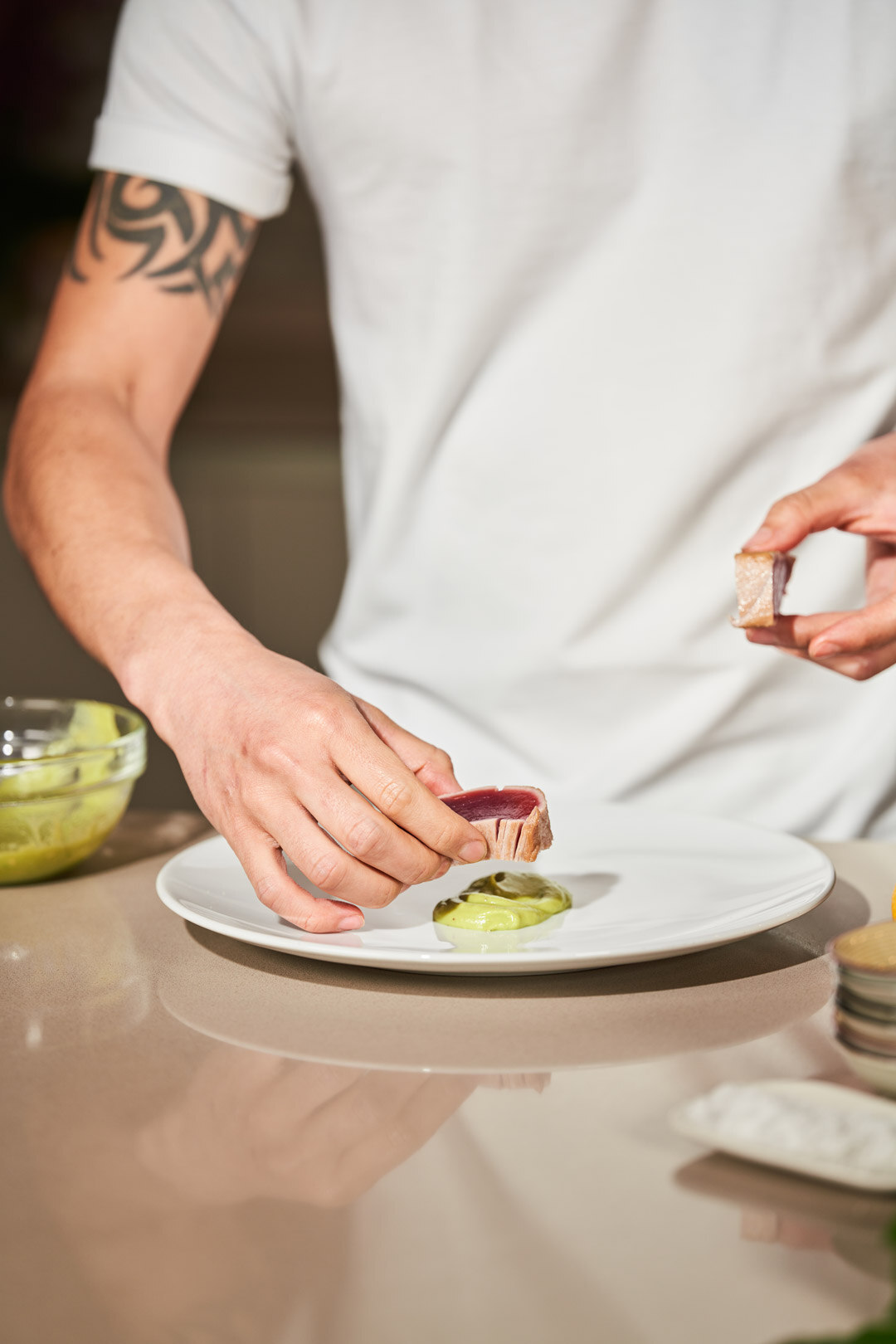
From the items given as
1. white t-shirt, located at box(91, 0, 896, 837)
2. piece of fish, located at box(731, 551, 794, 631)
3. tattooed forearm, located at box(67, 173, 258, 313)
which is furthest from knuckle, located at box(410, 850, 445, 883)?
tattooed forearm, located at box(67, 173, 258, 313)

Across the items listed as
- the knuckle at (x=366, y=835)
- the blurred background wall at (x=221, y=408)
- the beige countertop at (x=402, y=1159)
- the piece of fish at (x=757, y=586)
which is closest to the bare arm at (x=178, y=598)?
the knuckle at (x=366, y=835)

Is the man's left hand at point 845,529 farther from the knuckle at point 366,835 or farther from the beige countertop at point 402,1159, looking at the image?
the knuckle at point 366,835

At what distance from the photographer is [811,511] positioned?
3.66ft

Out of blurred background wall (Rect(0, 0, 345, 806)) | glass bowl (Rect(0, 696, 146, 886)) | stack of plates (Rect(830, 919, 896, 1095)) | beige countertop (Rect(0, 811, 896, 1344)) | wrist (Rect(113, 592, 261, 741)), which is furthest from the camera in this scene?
blurred background wall (Rect(0, 0, 345, 806))

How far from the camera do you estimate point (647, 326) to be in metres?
1.51

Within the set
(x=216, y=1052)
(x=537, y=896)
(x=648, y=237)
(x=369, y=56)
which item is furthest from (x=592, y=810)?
(x=369, y=56)

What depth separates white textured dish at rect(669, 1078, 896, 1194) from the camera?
1.98 feet

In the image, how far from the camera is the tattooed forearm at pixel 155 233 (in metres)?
1.58

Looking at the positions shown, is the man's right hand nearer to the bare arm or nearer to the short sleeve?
the bare arm

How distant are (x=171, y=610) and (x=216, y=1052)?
46cm

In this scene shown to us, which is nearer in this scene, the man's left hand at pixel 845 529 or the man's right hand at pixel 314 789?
the man's right hand at pixel 314 789

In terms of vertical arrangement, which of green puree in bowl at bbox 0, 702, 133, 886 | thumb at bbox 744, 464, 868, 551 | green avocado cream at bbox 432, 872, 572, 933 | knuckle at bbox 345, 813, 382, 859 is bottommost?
green puree in bowl at bbox 0, 702, 133, 886

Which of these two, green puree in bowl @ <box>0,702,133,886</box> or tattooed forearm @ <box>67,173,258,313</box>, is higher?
tattooed forearm @ <box>67,173,258,313</box>

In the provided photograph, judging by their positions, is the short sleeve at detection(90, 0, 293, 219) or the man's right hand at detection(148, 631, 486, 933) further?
the short sleeve at detection(90, 0, 293, 219)
